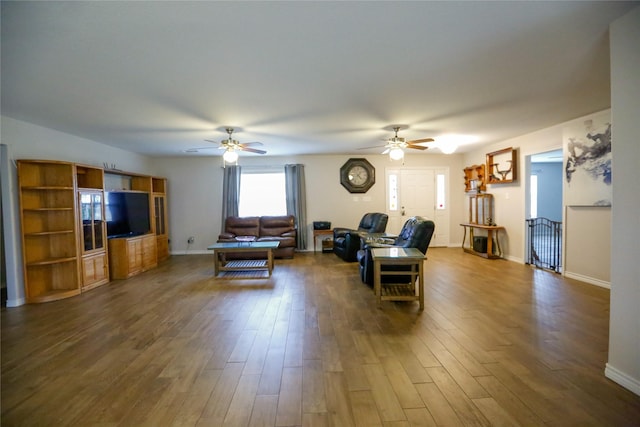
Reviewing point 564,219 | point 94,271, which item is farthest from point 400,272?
point 94,271

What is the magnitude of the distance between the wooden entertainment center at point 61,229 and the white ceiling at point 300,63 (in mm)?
794

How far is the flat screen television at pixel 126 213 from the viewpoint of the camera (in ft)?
15.9

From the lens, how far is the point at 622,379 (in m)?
1.81

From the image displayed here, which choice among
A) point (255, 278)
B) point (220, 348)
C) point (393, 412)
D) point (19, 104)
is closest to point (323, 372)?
point (393, 412)

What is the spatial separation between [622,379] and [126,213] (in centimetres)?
674

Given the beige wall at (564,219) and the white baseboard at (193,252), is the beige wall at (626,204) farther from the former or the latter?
the white baseboard at (193,252)

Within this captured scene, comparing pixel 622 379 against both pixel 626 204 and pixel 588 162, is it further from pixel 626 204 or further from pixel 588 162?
pixel 588 162

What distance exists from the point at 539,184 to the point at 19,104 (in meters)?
11.7

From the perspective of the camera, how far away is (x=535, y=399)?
171 centimetres

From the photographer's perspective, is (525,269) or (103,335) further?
(525,269)

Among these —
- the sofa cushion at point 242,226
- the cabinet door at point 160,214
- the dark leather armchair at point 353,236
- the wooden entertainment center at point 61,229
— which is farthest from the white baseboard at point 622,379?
the cabinet door at point 160,214

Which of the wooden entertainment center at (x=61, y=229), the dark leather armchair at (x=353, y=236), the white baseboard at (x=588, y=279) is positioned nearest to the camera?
the wooden entertainment center at (x=61, y=229)

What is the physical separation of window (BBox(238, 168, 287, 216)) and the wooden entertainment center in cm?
304

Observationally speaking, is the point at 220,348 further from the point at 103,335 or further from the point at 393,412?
the point at 393,412
